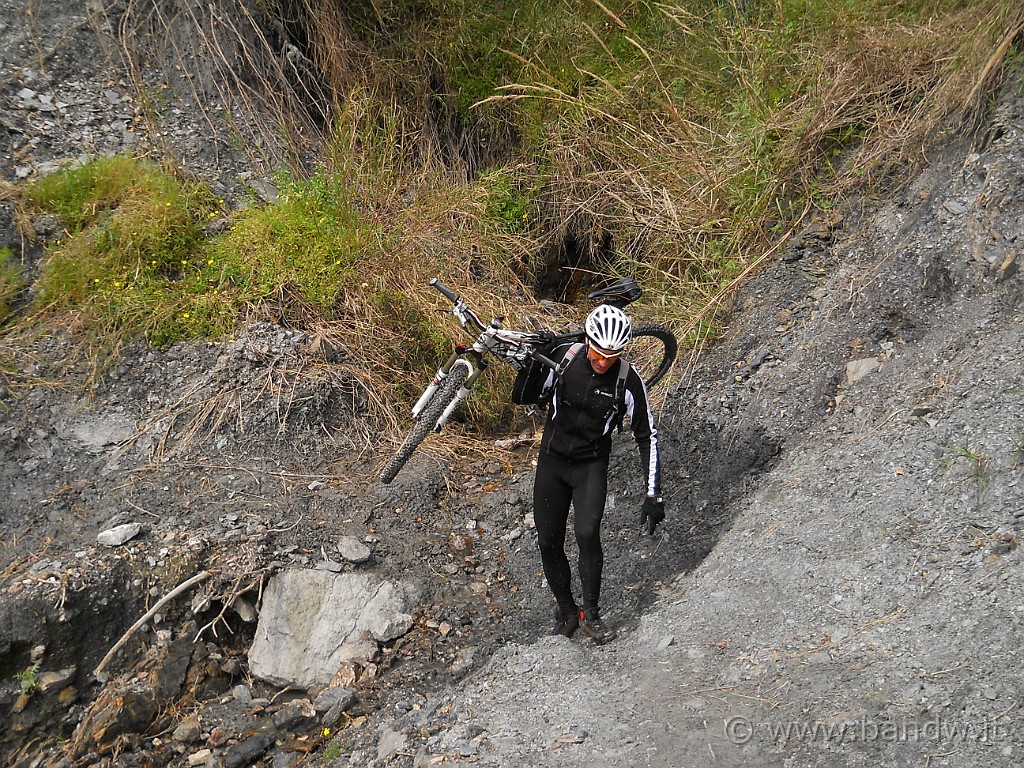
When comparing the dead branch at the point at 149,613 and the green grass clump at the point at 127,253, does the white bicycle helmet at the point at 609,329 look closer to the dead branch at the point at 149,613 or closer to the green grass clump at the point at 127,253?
the dead branch at the point at 149,613

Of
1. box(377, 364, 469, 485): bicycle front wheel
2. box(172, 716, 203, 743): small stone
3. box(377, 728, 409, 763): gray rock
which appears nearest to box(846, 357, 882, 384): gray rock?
box(377, 364, 469, 485): bicycle front wheel

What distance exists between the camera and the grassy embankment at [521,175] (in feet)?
20.4

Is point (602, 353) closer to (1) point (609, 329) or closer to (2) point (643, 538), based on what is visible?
(1) point (609, 329)

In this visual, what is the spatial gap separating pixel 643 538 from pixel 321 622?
6.84ft

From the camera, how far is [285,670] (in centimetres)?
480

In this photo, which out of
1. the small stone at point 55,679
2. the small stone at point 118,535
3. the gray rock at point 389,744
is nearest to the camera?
the gray rock at point 389,744

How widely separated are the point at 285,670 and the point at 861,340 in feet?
13.6

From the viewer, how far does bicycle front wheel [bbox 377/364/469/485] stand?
500 centimetres

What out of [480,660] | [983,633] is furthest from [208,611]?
[983,633]

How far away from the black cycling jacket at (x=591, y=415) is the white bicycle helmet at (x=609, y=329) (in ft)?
0.68

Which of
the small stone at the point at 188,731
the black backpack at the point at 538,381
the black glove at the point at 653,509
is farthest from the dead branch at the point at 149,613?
the black glove at the point at 653,509

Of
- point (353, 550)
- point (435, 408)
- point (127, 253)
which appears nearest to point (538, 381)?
point (435, 408)

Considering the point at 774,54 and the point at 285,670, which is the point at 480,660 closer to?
the point at 285,670

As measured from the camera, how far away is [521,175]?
319 inches
